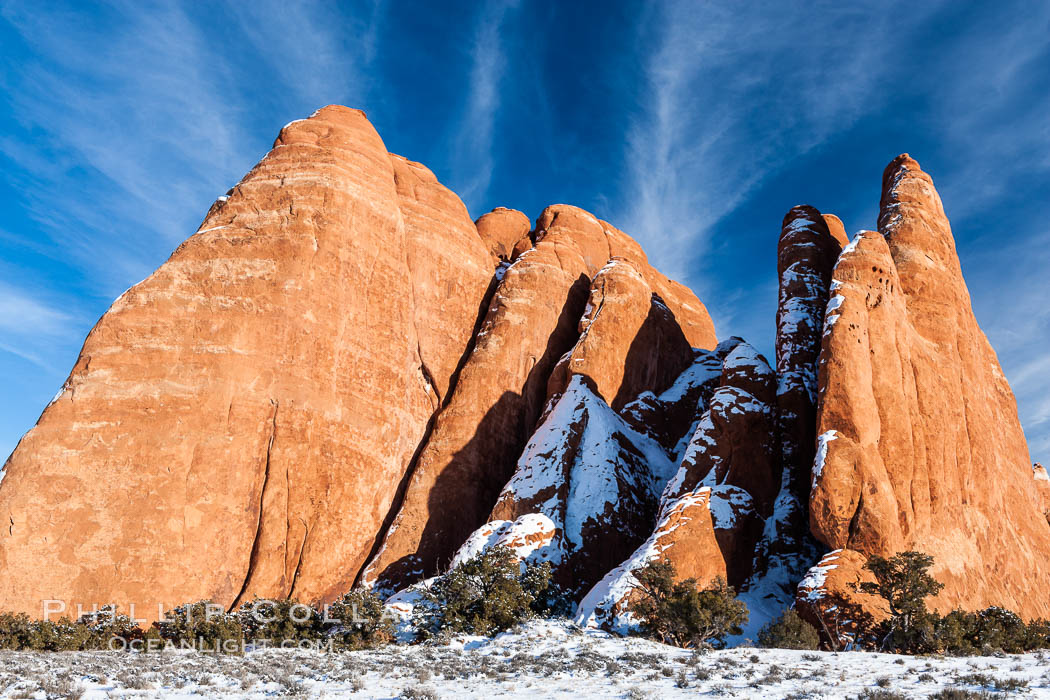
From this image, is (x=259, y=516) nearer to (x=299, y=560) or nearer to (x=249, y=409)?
(x=299, y=560)

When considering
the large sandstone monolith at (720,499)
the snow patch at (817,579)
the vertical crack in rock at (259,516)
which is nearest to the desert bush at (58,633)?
the vertical crack in rock at (259,516)

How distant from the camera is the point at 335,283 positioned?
36156 millimetres

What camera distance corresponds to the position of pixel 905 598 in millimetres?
21328

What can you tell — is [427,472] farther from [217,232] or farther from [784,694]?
[784,694]

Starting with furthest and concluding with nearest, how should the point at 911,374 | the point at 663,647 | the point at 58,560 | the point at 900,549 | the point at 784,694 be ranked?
the point at 911,374 → the point at 58,560 → the point at 900,549 → the point at 663,647 → the point at 784,694

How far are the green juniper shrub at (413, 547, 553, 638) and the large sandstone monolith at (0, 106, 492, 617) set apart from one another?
926cm

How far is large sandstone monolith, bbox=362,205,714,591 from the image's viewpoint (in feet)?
111

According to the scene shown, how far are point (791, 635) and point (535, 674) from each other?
9.29 metres

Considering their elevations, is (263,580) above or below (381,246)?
below

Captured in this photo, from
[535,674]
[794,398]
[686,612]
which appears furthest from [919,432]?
[535,674]

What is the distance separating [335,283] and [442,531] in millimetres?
13943

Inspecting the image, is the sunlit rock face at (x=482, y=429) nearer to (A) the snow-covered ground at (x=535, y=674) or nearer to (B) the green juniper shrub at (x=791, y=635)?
(B) the green juniper shrub at (x=791, y=635)

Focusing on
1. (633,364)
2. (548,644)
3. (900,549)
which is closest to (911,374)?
(900,549)

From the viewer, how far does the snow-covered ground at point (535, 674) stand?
1319cm
